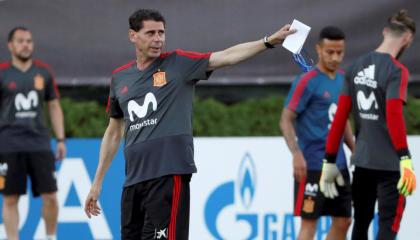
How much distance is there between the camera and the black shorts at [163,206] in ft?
19.9

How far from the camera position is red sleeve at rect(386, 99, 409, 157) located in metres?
6.54

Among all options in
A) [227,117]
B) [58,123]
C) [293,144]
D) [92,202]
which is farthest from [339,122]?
[58,123]

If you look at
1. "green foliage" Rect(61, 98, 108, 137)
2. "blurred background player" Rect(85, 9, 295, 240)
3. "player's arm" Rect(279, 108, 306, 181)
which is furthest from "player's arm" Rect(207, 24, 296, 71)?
"green foliage" Rect(61, 98, 108, 137)

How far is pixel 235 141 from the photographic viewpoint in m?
9.59

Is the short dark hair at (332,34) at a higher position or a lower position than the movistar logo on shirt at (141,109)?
higher

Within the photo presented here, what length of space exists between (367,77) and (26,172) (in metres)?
3.90

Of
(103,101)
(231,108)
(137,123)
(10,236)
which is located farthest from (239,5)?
(137,123)

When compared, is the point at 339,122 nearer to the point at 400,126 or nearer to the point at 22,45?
the point at 400,126

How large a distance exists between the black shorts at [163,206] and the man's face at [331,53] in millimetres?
2564

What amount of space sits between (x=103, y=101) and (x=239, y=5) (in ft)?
5.20

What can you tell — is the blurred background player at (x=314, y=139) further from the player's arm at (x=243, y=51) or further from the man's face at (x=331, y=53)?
the player's arm at (x=243, y=51)

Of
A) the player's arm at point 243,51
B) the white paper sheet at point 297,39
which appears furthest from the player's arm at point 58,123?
the white paper sheet at point 297,39

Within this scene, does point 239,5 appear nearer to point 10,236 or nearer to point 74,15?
point 74,15

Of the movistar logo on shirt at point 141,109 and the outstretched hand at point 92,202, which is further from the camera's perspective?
the outstretched hand at point 92,202
